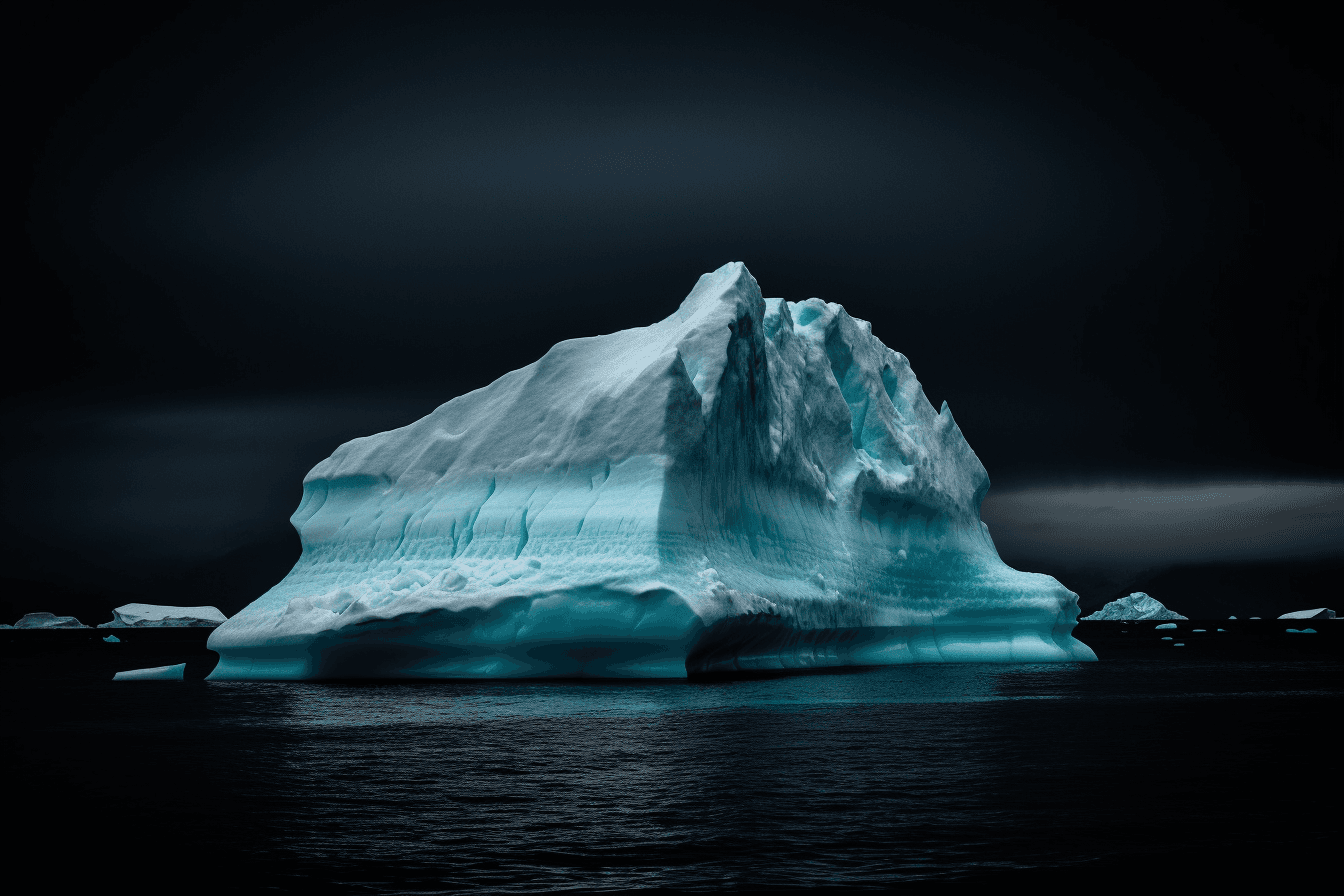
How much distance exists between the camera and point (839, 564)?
27.9 metres

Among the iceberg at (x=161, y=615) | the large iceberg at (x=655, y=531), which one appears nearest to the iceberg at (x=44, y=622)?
the iceberg at (x=161, y=615)

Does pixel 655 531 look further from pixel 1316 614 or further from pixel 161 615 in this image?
pixel 1316 614

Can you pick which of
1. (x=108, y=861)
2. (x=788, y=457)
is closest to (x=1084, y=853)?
(x=108, y=861)

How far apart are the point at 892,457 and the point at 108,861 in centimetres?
2540

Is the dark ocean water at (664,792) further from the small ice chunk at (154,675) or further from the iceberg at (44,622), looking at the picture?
the iceberg at (44,622)

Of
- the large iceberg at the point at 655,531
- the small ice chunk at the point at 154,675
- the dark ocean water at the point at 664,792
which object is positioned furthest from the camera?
the small ice chunk at the point at 154,675

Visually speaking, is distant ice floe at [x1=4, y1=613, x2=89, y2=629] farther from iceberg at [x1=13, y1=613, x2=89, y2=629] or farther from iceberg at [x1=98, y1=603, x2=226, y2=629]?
iceberg at [x1=98, y1=603, x2=226, y2=629]

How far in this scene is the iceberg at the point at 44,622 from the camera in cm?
11056

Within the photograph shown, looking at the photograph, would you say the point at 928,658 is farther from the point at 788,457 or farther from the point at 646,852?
the point at 646,852

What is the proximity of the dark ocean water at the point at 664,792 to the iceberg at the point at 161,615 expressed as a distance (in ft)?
246

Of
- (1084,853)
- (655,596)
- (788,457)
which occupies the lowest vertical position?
(1084,853)

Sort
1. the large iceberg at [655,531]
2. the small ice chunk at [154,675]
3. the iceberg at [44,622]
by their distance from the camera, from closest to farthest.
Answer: the large iceberg at [655,531] < the small ice chunk at [154,675] < the iceberg at [44,622]

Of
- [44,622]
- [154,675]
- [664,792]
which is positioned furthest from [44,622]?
[664,792]

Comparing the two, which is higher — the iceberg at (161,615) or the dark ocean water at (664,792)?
the iceberg at (161,615)
